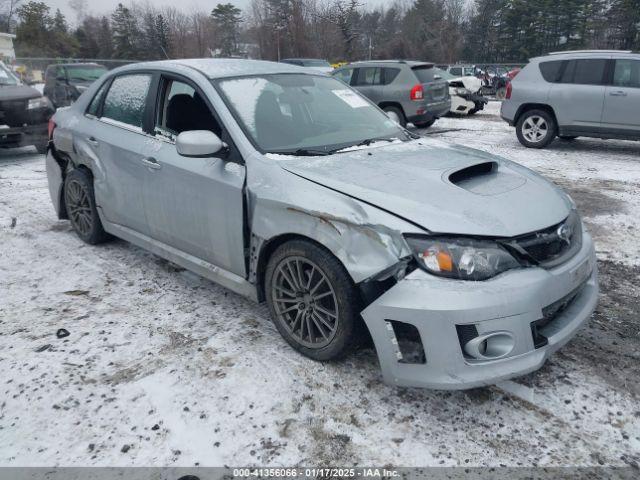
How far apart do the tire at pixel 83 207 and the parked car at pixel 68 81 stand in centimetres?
1008

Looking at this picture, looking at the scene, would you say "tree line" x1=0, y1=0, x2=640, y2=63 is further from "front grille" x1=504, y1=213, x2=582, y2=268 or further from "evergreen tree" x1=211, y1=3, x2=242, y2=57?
"front grille" x1=504, y1=213, x2=582, y2=268

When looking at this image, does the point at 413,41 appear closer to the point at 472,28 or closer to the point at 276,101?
the point at 472,28

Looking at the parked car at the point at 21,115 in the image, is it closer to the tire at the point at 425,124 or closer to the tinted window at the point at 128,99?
the tinted window at the point at 128,99

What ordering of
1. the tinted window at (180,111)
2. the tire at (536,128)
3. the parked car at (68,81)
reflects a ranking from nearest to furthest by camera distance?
the tinted window at (180,111), the tire at (536,128), the parked car at (68,81)

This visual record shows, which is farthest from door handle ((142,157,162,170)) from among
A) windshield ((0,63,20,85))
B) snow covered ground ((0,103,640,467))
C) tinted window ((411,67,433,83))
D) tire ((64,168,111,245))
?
tinted window ((411,67,433,83))

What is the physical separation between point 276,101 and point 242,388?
1.95 meters

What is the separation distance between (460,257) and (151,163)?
2.34 metres

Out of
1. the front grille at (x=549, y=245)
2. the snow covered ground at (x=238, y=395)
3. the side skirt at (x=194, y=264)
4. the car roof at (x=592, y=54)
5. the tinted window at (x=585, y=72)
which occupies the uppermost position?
the car roof at (x=592, y=54)

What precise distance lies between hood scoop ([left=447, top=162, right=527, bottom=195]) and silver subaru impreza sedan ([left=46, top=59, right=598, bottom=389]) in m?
0.01

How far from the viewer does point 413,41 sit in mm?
55469

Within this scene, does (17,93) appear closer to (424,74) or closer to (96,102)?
(96,102)

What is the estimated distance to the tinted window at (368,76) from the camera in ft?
39.2

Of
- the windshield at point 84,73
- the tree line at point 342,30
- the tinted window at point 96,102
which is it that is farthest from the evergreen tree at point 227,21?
the tinted window at point 96,102

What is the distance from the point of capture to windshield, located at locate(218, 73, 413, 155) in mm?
3170
